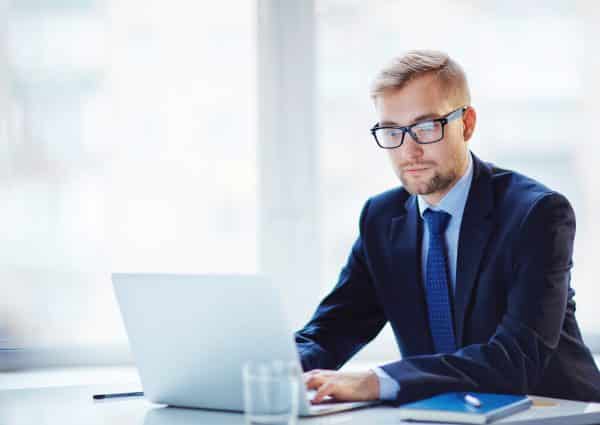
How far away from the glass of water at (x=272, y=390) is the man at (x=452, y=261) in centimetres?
61

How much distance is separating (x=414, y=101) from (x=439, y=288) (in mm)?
426

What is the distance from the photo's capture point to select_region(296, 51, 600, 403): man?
1896 millimetres

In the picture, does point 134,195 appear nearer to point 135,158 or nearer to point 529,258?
point 135,158

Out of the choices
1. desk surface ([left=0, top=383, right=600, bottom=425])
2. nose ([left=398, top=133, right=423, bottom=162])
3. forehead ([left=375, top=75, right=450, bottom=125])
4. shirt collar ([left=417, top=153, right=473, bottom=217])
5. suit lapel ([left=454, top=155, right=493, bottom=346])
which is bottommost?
desk surface ([left=0, top=383, right=600, bottom=425])

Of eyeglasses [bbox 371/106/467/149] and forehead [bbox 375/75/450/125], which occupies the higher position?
forehead [bbox 375/75/450/125]

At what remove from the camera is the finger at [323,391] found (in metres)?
1.59

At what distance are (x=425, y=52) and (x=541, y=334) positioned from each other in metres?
0.71

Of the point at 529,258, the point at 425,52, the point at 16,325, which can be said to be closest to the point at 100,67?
the point at 16,325

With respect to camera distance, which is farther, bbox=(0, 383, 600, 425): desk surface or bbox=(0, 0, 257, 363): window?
bbox=(0, 0, 257, 363): window

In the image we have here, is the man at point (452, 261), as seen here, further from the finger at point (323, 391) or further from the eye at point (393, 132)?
the finger at point (323, 391)

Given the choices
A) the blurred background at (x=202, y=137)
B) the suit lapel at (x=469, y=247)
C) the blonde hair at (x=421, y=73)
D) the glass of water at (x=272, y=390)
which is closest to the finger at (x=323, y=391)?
the glass of water at (x=272, y=390)

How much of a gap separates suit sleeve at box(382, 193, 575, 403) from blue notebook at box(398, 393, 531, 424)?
0.11m

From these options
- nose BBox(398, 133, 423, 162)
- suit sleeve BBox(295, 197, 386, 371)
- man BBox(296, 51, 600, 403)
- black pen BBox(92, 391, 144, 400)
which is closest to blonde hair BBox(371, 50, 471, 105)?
man BBox(296, 51, 600, 403)

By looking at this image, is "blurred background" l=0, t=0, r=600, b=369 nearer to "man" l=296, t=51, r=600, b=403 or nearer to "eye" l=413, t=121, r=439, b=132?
"man" l=296, t=51, r=600, b=403
